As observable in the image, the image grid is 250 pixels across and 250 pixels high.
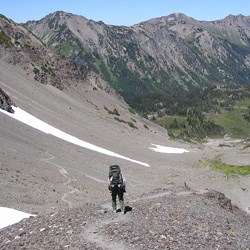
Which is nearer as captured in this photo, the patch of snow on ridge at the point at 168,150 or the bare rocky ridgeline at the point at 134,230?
the bare rocky ridgeline at the point at 134,230

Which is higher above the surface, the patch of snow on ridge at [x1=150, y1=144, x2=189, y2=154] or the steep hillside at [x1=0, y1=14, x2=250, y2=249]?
the steep hillside at [x1=0, y1=14, x2=250, y2=249]

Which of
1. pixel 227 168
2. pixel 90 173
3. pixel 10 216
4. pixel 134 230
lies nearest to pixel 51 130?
pixel 90 173

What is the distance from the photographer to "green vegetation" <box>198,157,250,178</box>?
301 ft

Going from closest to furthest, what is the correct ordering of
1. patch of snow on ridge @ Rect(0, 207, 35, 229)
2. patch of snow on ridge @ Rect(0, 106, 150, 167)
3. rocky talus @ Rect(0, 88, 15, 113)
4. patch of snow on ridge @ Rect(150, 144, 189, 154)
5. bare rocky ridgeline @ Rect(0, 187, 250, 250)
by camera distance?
bare rocky ridgeline @ Rect(0, 187, 250, 250) < patch of snow on ridge @ Rect(0, 207, 35, 229) < rocky talus @ Rect(0, 88, 15, 113) < patch of snow on ridge @ Rect(0, 106, 150, 167) < patch of snow on ridge @ Rect(150, 144, 189, 154)

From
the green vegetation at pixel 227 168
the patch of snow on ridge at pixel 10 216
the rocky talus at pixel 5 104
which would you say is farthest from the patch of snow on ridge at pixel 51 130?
the patch of snow on ridge at pixel 10 216

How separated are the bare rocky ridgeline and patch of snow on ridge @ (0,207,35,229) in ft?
12.8

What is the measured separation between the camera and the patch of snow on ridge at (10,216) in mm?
32156

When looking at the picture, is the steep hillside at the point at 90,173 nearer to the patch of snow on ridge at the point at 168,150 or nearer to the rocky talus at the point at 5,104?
the rocky talus at the point at 5,104

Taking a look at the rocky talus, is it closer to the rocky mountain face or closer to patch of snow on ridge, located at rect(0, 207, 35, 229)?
the rocky mountain face

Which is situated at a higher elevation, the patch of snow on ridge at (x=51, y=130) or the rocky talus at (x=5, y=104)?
the rocky talus at (x=5, y=104)

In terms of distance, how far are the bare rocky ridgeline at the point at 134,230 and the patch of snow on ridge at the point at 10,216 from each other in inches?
154

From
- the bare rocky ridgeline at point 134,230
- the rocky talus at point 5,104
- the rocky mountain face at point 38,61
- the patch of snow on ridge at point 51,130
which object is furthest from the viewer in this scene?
the rocky mountain face at point 38,61

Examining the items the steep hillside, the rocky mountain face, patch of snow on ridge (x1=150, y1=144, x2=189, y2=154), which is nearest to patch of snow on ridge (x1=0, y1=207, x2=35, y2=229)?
the steep hillside

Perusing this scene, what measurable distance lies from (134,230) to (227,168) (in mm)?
77236
